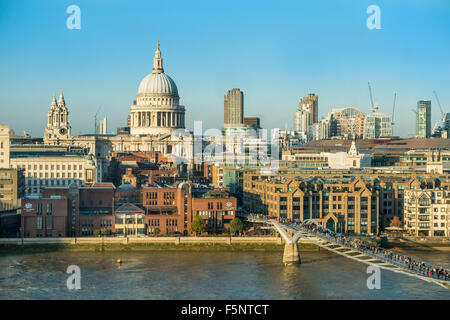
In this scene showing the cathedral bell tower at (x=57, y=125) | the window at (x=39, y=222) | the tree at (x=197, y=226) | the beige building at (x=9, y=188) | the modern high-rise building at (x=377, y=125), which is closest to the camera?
the window at (x=39, y=222)

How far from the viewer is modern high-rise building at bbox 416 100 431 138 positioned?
165 m

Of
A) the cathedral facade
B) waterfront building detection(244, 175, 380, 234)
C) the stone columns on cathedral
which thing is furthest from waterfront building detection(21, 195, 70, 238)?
the stone columns on cathedral

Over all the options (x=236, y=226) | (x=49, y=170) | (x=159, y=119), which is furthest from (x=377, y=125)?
(x=236, y=226)

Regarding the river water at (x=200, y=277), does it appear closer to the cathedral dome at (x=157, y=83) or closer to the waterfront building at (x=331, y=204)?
the waterfront building at (x=331, y=204)

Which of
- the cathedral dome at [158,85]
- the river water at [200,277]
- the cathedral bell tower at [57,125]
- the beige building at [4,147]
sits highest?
the cathedral dome at [158,85]

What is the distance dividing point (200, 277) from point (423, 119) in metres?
136

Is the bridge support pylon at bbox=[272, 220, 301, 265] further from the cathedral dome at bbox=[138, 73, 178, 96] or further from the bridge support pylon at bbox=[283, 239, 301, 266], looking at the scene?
the cathedral dome at bbox=[138, 73, 178, 96]

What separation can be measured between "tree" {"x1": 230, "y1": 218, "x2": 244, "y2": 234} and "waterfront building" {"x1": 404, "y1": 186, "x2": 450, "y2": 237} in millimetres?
9640

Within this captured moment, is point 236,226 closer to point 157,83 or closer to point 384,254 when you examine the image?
point 384,254

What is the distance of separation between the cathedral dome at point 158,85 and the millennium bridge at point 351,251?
206ft

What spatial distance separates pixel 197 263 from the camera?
132 ft

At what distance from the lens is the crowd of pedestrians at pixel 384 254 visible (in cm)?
3481

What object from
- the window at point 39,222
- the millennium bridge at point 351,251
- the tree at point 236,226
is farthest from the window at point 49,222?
the millennium bridge at point 351,251
